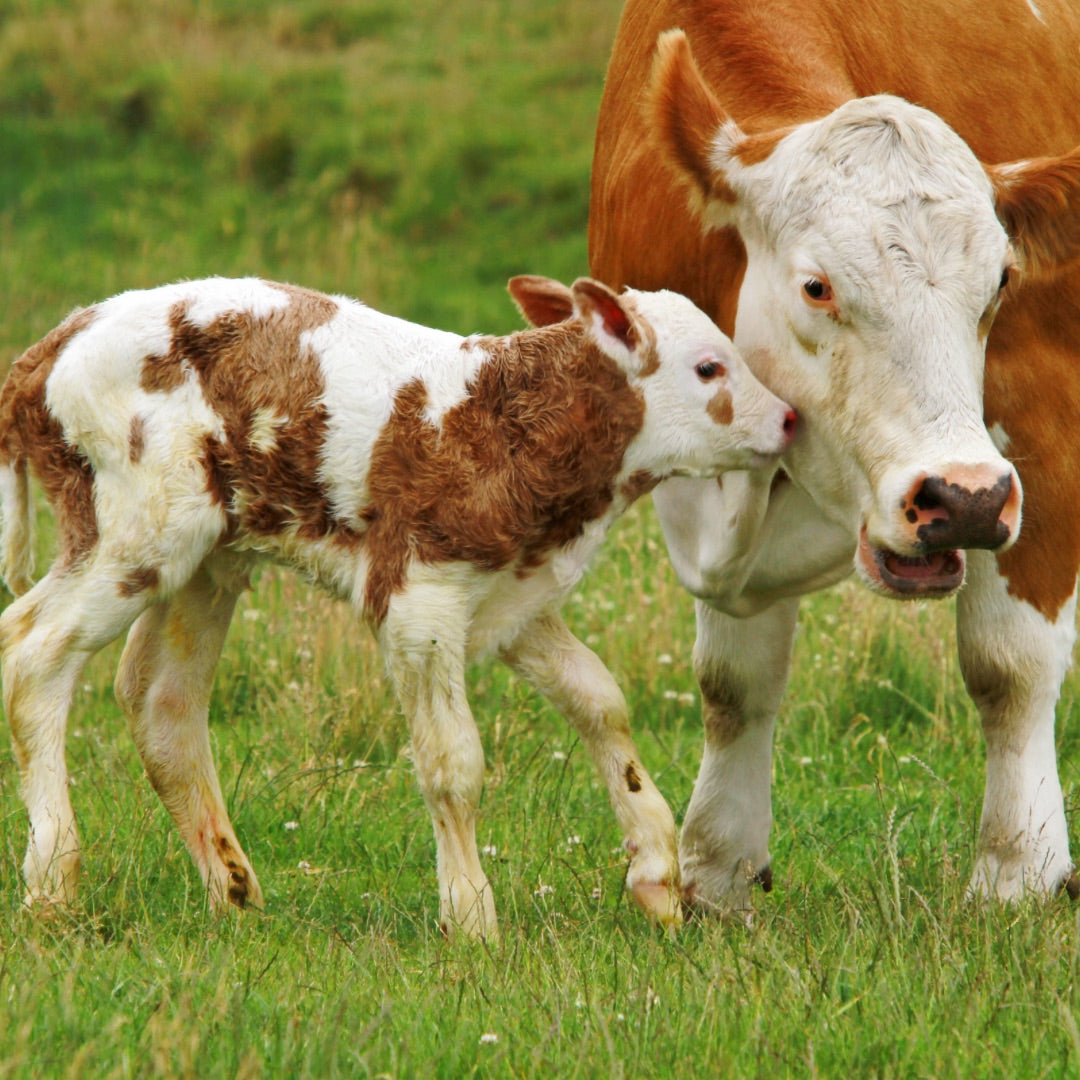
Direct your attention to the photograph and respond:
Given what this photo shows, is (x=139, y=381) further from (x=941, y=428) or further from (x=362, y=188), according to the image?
(x=362, y=188)

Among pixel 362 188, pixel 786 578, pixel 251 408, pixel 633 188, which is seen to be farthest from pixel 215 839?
pixel 362 188

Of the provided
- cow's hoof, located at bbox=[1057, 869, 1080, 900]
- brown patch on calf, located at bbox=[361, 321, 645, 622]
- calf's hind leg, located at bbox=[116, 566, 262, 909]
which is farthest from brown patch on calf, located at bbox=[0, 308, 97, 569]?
cow's hoof, located at bbox=[1057, 869, 1080, 900]

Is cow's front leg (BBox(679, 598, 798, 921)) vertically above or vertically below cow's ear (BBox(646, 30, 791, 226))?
below

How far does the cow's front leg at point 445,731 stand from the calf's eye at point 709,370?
2.39 feet

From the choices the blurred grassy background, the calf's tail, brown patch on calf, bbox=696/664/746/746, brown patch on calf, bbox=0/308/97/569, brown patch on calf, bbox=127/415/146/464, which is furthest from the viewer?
the blurred grassy background

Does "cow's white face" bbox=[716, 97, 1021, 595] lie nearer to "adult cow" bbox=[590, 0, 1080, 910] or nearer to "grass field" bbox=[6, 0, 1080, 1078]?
"adult cow" bbox=[590, 0, 1080, 910]

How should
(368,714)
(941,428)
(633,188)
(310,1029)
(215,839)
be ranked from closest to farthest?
(310,1029) < (941,428) < (215,839) < (633,188) < (368,714)

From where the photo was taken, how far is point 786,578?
465 cm

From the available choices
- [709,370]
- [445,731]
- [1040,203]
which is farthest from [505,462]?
[1040,203]

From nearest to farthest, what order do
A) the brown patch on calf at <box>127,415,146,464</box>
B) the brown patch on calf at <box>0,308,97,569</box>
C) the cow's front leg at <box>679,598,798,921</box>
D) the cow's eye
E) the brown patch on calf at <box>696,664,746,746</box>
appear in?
the cow's eye → the brown patch on calf at <box>127,415,146,464</box> → the brown patch on calf at <box>0,308,97,569</box> → the cow's front leg at <box>679,598,798,921</box> → the brown patch on calf at <box>696,664,746,746</box>

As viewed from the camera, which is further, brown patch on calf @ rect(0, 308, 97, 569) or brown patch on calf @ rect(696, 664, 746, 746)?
brown patch on calf @ rect(696, 664, 746, 746)

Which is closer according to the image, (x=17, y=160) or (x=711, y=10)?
(x=711, y=10)

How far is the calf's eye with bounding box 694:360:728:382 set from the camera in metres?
4.02

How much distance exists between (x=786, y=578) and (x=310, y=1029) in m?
1.97
